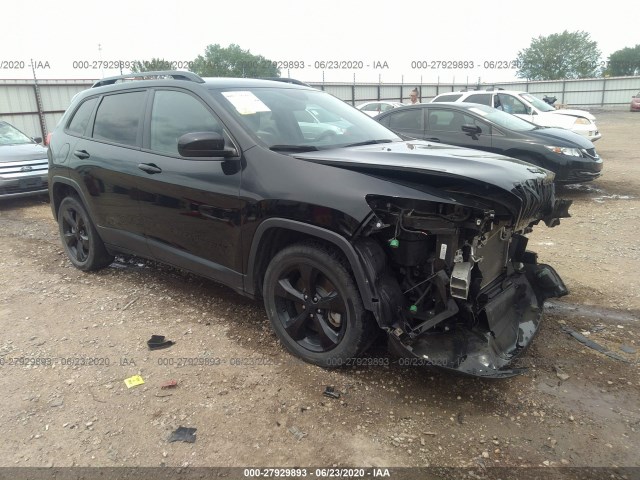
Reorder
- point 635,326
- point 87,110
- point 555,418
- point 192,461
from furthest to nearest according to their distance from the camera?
point 87,110
point 635,326
point 555,418
point 192,461

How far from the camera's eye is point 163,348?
3.50 metres

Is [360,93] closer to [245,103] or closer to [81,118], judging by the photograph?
[81,118]

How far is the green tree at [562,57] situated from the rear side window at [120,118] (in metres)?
67.2

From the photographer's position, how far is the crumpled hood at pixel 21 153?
8.33 metres

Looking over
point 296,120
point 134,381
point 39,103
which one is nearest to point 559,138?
point 296,120

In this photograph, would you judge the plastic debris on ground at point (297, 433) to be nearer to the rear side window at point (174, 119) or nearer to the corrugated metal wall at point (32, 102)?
the rear side window at point (174, 119)

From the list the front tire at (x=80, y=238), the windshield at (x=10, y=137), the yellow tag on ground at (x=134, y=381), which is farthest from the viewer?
the windshield at (x=10, y=137)

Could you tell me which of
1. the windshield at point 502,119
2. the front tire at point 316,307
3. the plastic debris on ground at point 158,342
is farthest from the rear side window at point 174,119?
the windshield at point 502,119

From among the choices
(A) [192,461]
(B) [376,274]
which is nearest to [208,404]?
(A) [192,461]

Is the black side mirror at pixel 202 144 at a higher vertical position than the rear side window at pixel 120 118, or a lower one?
lower

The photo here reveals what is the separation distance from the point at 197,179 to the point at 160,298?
143cm

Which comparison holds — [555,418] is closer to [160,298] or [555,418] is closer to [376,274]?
[376,274]

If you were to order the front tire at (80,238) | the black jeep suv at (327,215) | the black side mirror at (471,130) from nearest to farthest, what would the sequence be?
the black jeep suv at (327,215) < the front tire at (80,238) < the black side mirror at (471,130)

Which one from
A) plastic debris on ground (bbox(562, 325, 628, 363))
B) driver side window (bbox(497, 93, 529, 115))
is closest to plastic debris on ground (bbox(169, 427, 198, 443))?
plastic debris on ground (bbox(562, 325, 628, 363))
